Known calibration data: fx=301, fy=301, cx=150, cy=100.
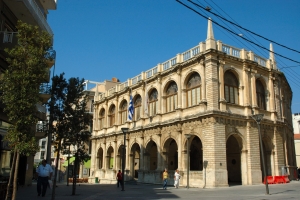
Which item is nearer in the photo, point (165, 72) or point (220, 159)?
point (220, 159)

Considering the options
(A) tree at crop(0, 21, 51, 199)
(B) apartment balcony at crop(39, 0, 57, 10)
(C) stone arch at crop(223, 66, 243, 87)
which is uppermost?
(B) apartment balcony at crop(39, 0, 57, 10)

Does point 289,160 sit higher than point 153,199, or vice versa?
point 289,160

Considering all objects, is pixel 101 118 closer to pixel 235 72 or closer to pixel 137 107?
pixel 137 107

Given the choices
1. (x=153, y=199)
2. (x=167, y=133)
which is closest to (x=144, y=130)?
(x=167, y=133)

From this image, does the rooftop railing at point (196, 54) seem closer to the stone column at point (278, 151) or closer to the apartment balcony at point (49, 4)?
Result: the stone column at point (278, 151)

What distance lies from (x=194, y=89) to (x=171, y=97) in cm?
348

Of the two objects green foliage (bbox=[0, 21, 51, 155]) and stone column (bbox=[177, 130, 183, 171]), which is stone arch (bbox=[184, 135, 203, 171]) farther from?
green foliage (bbox=[0, 21, 51, 155])

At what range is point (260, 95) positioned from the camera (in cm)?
2872

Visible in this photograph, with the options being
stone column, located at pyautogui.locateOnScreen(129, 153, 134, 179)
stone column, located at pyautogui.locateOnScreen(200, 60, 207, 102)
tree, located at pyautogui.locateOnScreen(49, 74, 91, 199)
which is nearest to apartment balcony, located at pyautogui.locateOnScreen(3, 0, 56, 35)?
tree, located at pyautogui.locateOnScreen(49, 74, 91, 199)

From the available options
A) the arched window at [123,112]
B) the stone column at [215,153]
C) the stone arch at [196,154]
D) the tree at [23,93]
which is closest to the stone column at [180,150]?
the stone column at [215,153]

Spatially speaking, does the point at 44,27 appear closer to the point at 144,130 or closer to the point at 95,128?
the point at 144,130

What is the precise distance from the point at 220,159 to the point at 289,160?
11.6m

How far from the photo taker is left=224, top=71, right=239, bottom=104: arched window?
2623cm

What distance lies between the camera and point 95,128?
44.3 m
